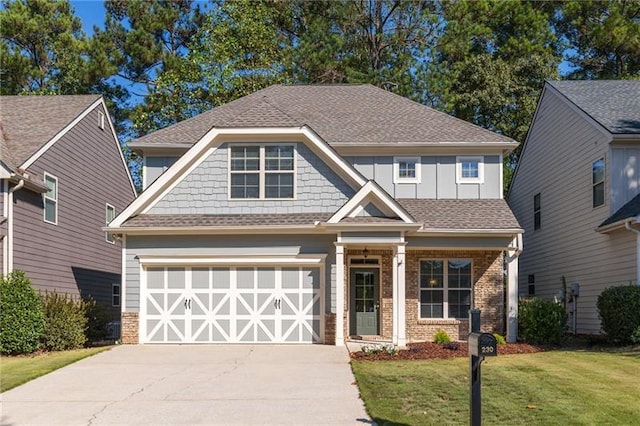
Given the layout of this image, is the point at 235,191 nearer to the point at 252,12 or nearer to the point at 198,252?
the point at 198,252

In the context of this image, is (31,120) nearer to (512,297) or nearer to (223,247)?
(223,247)

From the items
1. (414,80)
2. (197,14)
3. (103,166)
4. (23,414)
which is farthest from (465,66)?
(23,414)

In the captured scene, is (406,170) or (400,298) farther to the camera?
(406,170)

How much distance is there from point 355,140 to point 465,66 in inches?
615

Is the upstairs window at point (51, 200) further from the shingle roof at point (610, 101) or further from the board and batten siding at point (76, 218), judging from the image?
the shingle roof at point (610, 101)

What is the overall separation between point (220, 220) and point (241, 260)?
115 cm

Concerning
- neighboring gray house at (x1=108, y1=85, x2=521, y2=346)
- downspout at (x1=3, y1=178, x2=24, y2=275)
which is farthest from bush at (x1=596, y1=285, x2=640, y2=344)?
downspout at (x1=3, y1=178, x2=24, y2=275)

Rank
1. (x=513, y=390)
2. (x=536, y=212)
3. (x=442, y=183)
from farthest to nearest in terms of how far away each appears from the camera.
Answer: (x=536, y=212), (x=442, y=183), (x=513, y=390)

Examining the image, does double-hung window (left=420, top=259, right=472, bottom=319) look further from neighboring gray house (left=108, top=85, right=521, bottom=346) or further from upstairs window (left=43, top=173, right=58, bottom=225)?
upstairs window (left=43, top=173, right=58, bottom=225)

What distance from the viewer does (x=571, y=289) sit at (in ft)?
72.1

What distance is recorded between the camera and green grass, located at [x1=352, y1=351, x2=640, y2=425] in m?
9.55

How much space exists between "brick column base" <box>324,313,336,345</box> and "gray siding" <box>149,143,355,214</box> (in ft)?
8.88

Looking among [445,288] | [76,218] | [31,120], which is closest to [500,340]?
[445,288]

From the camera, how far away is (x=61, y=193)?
2223 centimetres
